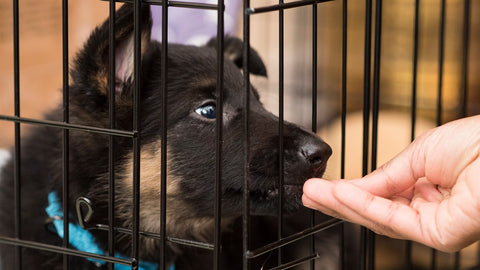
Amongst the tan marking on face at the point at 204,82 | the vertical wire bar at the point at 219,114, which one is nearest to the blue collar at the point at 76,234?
the tan marking on face at the point at 204,82

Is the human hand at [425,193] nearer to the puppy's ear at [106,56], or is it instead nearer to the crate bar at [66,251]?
the crate bar at [66,251]

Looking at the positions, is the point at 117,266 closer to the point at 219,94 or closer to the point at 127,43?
the point at 127,43

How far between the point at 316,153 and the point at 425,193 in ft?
1.13

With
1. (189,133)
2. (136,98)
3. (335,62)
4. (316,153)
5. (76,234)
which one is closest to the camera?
(136,98)

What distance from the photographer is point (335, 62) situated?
4.33m

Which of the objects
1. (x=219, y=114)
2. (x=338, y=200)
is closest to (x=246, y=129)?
(x=219, y=114)

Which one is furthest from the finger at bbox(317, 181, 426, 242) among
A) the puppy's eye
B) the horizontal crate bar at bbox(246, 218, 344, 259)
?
the puppy's eye

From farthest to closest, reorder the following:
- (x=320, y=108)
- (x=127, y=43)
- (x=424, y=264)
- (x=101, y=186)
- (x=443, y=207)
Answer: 1. (x=320, y=108)
2. (x=424, y=264)
3. (x=101, y=186)
4. (x=127, y=43)
5. (x=443, y=207)

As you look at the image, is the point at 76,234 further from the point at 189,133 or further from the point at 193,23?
the point at 193,23

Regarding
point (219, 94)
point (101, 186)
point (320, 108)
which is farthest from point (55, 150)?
point (320, 108)

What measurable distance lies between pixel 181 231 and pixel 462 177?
1216 mm

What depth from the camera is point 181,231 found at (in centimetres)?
234

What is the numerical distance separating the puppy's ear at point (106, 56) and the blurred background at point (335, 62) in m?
1.10

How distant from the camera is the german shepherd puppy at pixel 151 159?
187cm
